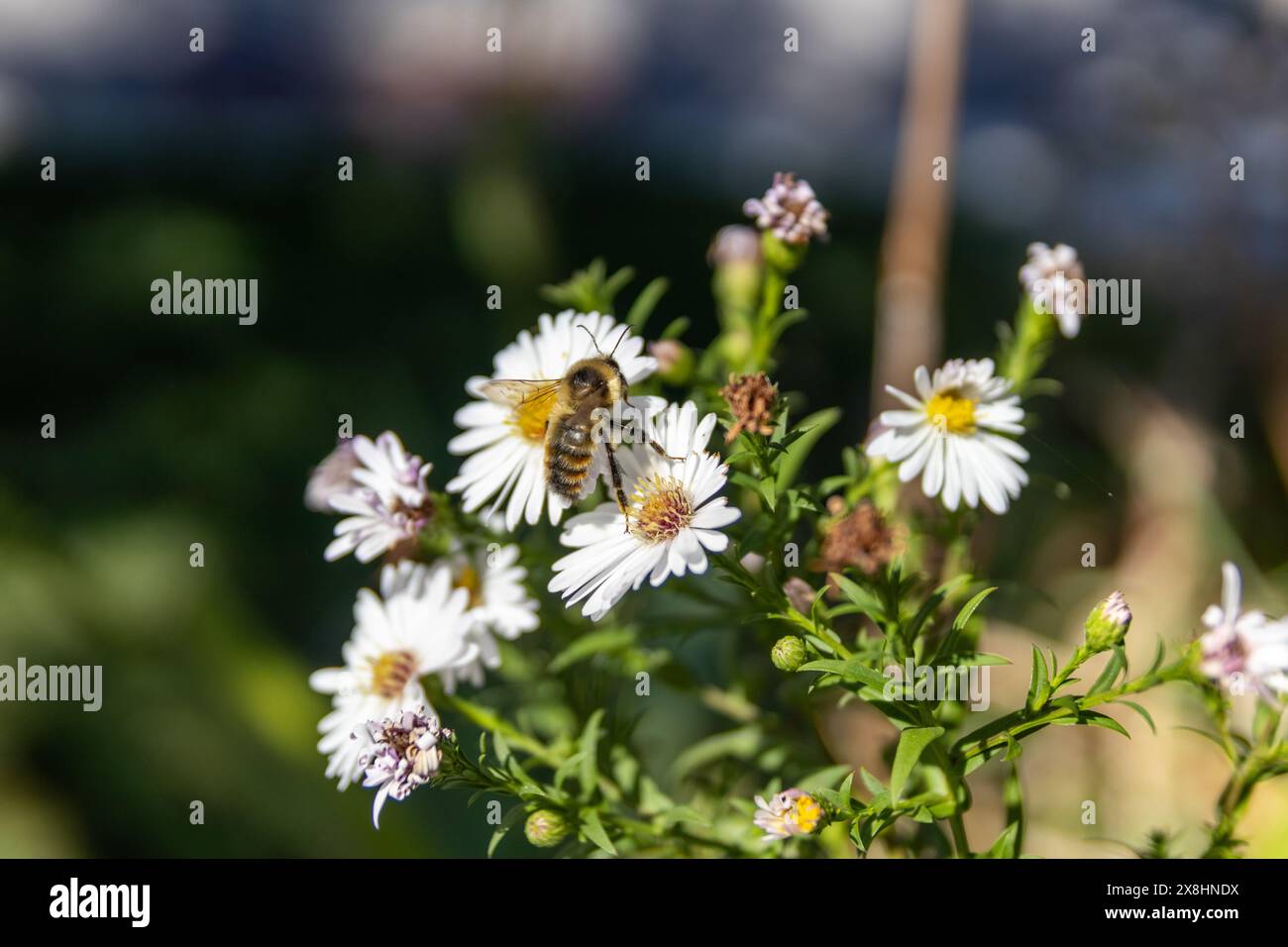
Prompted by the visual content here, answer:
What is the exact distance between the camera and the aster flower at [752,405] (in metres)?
0.76

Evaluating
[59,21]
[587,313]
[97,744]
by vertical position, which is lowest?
[97,744]

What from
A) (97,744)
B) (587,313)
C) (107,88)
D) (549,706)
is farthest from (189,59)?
(549,706)

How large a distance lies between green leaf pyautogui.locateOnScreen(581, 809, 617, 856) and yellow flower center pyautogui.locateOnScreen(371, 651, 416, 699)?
0.20 m

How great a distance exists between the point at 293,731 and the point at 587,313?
1063 millimetres

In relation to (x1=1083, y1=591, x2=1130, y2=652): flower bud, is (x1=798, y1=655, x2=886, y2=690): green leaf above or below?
below

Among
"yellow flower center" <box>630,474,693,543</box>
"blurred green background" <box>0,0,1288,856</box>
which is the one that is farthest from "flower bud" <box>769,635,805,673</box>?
"blurred green background" <box>0,0,1288,856</box>

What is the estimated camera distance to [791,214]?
98 cm

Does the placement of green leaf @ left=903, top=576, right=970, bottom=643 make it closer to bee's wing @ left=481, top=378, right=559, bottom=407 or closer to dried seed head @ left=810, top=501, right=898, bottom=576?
dried seed head @ left=810, top=501, right=898, bottom=576

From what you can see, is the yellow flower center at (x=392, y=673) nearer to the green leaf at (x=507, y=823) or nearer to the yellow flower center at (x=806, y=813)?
the green leaf at (x=507, y=823)

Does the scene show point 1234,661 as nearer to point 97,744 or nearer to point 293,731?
point 293,731

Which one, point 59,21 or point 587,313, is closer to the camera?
point 587,313

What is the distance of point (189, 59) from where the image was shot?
2.34m

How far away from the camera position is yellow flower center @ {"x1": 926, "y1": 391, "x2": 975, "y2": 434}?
888 millimetres
